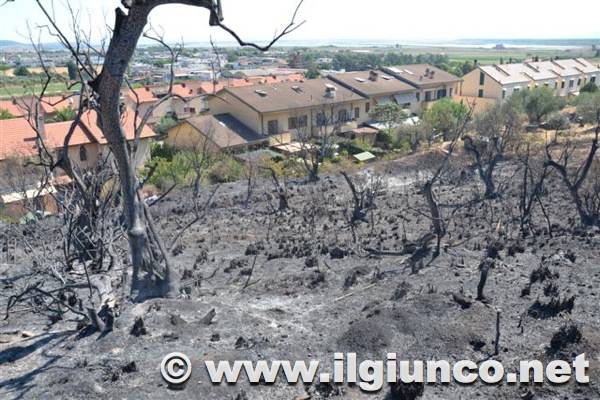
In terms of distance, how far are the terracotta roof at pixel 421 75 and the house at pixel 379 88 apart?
990 mm

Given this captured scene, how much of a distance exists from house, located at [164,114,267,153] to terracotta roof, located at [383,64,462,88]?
1927 cm

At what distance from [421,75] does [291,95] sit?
17076 millimetres

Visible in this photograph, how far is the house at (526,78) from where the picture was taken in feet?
171

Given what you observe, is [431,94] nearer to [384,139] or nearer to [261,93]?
[384,139]

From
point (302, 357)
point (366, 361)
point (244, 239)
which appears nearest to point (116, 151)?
point (302, 357)

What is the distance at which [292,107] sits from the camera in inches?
1547

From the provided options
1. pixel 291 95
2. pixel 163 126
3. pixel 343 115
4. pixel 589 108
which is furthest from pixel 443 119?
pixel 163 126

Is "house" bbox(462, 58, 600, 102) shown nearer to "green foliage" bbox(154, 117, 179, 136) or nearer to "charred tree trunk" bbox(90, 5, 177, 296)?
"green foliage" bbox(154, 117, 179, 136)

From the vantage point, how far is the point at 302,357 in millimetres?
8336

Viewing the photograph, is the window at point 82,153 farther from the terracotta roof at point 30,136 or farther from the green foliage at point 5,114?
the green foliage at point 5,114

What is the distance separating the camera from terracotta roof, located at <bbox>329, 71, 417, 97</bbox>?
151 ft

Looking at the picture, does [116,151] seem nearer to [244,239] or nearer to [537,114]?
[244,239]

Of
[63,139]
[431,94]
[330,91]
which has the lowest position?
[63,139]

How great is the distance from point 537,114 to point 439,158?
51.0ft
